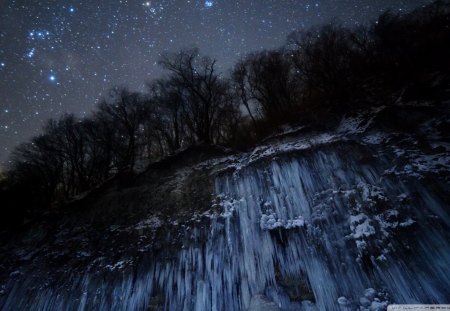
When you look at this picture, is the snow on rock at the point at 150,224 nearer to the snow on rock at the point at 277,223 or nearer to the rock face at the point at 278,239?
the rock face at the point at 278,239

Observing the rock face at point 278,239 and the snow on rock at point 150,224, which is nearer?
the rock face at point 278,239

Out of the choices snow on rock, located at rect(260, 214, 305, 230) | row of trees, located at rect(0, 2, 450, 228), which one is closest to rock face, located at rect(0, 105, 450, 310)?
snow on rock, located at rect(260, 214, 305, 230)

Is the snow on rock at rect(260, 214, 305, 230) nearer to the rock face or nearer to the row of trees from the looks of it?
the rock face

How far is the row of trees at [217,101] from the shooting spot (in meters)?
17.8

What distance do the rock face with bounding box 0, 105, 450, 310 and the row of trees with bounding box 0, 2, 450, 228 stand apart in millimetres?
5683

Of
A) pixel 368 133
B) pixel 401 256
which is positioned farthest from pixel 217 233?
pixel 368 133

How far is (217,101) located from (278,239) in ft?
49.1

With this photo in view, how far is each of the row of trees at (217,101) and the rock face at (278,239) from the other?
5683mm

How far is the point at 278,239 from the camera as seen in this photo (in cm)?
880

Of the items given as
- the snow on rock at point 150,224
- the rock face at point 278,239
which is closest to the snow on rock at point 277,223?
the rock face at point 278,239

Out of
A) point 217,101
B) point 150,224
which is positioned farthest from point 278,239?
point 217,101

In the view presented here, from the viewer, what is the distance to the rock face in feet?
23.5

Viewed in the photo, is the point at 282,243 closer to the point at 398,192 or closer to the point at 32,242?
the point at 398,192

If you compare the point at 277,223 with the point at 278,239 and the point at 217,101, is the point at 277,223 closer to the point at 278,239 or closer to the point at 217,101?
the point at 278,239
